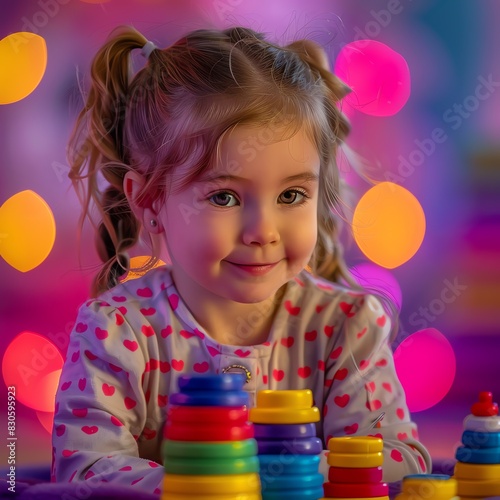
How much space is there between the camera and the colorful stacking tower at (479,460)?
84 centimetres

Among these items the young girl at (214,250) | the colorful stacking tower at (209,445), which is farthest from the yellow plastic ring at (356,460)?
the young girl at (214,250)

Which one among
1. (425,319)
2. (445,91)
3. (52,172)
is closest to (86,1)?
(52,172)

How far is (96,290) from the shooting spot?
1299 mm

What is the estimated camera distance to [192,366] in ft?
3.67

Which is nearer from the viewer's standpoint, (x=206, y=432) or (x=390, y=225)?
(x=206, y=432)

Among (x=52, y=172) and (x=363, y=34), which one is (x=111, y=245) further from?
(x=363, y=34)

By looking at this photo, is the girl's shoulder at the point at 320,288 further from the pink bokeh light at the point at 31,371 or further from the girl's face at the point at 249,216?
the pink bokeh light at the point at 31,371

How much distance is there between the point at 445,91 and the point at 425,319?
474 millimetres

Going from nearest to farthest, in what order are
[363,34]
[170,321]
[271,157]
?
[271,157] < [170,321] < [363,34]

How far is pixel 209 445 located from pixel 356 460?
15cm

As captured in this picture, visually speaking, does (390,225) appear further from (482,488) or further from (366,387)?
(482,488)

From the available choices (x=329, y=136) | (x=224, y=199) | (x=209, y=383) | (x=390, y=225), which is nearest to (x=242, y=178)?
(x=224, y=199)

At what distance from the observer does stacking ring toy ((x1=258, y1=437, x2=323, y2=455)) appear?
0.73 metres

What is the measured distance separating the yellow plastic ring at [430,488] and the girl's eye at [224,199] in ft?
1.22
